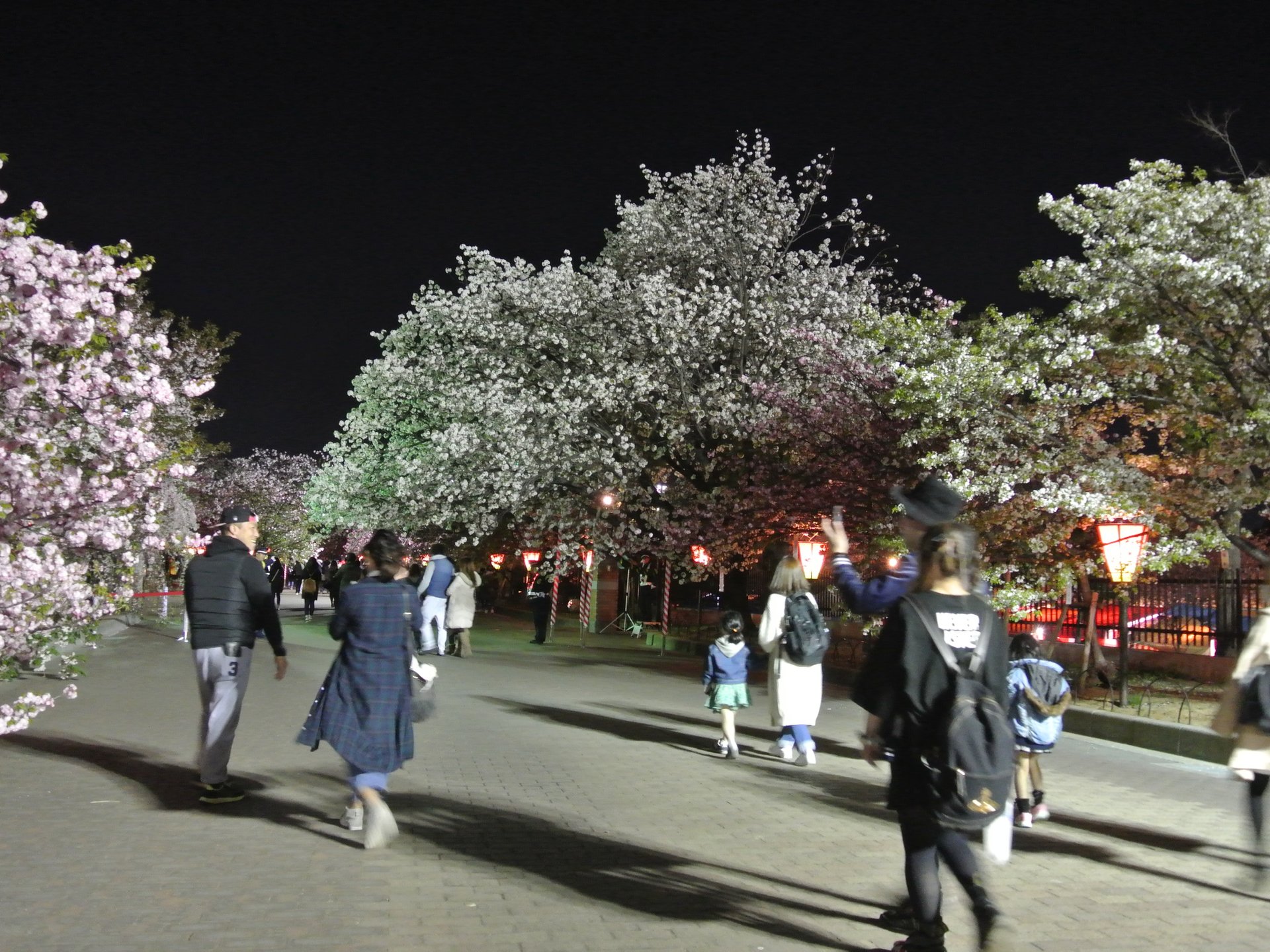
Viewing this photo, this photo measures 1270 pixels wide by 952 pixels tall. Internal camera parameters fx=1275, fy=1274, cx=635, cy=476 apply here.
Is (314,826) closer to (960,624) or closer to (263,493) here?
(960,624)

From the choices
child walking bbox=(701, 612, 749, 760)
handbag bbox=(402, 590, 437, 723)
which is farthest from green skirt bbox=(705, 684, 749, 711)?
handbag bbox=(402, 590, 437, 723)

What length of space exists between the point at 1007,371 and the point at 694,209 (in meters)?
15.9

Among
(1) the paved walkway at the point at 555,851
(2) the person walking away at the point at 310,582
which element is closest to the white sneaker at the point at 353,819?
(1) the paved walkway at the point at 555,851

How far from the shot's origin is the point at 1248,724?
6.29 meters

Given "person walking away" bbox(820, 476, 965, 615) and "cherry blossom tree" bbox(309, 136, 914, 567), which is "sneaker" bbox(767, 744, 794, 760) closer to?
"person walking away" bbox(820, 476, 965, 615)

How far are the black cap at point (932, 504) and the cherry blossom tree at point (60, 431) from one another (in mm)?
7360

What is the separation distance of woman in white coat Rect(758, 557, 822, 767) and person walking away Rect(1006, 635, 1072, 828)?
257cm

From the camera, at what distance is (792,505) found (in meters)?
24.4

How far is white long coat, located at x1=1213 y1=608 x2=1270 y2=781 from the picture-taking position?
6.27m

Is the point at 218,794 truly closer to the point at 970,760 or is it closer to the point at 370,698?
the point at 370,698

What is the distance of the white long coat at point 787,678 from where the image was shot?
1083cm

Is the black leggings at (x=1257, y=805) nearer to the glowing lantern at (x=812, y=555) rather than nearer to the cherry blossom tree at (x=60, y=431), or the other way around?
the cherry blossom tree at (x=60, y=431)

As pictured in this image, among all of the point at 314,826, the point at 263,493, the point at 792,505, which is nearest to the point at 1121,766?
the point at 314,826

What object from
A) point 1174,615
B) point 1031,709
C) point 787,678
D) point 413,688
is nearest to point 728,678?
point 787,678
